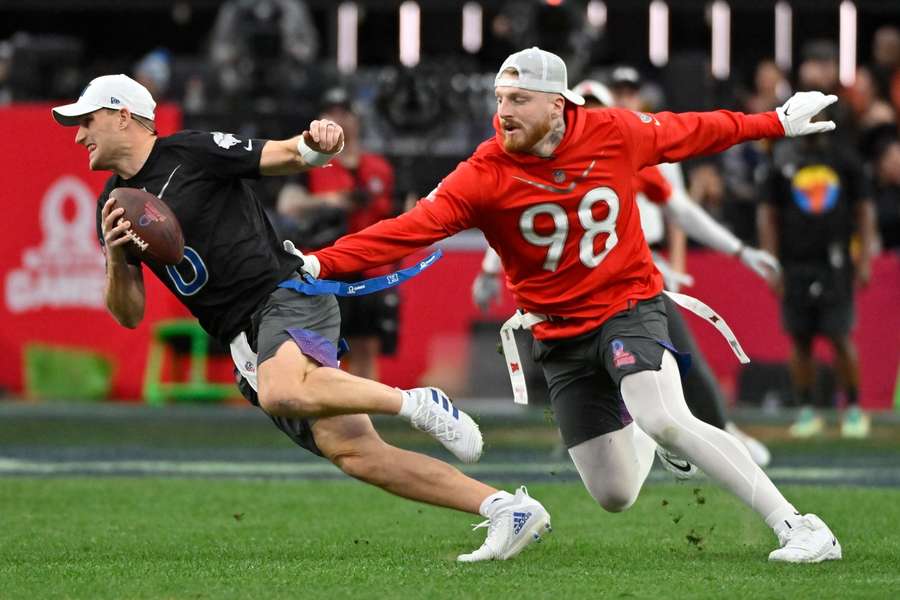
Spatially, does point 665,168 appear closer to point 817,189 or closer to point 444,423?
point 817,189

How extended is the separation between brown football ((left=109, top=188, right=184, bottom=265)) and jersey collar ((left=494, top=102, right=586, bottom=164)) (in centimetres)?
122

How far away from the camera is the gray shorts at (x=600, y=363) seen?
636 cm

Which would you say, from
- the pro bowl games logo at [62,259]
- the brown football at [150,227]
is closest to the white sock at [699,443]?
the brown football at [150,227]

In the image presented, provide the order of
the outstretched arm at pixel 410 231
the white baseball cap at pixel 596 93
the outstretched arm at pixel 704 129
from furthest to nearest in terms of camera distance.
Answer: the white baseball cap at pixel 596 93 → the outstretched arm at pixel 704 129 → the outstretched arm at pixel 410 231

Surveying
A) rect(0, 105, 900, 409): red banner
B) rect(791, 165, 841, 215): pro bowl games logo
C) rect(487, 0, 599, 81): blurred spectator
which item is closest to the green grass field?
rect(791, 165, 841, 215): pro bowl games logo

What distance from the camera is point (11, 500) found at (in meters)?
8.59

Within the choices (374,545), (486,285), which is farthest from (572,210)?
(486,285)

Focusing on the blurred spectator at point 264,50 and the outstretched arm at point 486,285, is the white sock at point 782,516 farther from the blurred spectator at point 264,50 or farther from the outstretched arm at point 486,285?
the blurred spectator at point 264,50

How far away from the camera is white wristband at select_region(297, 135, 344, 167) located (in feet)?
21.1

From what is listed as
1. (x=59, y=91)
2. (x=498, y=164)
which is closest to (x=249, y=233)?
(x=498, y=164)

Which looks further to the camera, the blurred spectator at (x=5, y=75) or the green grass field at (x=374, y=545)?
the blurred spectator at (x=5, y=75)

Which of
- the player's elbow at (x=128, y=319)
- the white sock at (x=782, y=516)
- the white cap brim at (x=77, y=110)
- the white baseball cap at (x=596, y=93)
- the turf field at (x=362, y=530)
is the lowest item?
the turf field at (x=362, y=530)

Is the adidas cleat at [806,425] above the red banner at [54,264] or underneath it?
underneath

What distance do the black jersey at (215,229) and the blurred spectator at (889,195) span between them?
903cm
